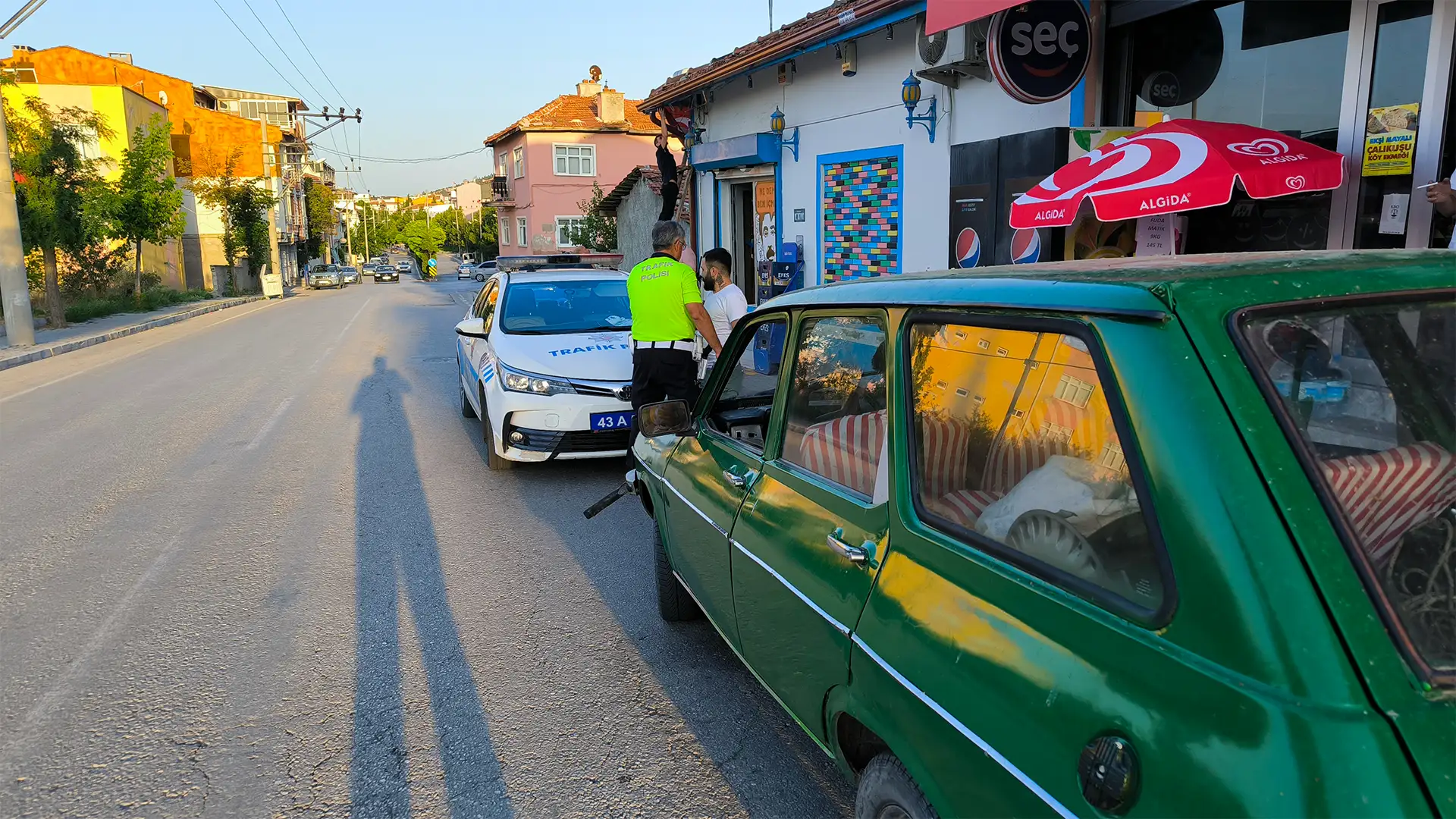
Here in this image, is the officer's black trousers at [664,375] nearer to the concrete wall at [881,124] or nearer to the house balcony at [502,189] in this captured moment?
the concrete wall at [881,124]

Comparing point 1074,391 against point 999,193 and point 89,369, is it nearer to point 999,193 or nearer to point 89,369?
point 999,193

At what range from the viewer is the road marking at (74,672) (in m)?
3.25

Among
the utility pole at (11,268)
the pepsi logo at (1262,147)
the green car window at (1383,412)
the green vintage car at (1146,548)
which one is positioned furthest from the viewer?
the utility pole at (11,268)

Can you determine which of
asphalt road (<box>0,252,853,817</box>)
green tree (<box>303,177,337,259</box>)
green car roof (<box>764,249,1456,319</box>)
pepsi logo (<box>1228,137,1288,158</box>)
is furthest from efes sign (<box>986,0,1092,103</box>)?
green tree (<box>303,177,337,259</box>)

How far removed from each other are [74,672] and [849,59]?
8.93 m

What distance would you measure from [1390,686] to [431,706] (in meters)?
3.10

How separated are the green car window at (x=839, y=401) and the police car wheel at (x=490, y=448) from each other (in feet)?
14.3

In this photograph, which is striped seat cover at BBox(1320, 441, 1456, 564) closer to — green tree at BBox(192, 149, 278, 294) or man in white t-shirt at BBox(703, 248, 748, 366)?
man in white t-shirt at BBox(703, 248, 748, 366)

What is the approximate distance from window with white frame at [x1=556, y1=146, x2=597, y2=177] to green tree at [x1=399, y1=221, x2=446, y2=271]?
2509 inches

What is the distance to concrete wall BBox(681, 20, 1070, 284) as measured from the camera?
27.5 feet

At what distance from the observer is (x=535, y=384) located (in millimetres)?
6531

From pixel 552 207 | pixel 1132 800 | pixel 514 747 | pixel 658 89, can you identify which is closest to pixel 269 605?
pixel 514 747

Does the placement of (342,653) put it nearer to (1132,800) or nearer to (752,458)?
(752,458)

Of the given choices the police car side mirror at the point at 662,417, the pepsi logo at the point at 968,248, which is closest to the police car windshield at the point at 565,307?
the pepsi logo at the point at 968,248
